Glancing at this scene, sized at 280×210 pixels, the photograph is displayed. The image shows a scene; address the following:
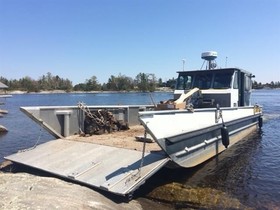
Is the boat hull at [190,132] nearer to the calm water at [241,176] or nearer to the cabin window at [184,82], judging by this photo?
the calm water at [241,176]

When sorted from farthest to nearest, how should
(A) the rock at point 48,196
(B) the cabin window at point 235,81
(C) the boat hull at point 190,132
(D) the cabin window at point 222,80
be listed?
(B) the cabin window at point 235,81, (D) the cabin window at point 222,80, (C) the boat hull at point 190,132, (A) the rock at point 48,196

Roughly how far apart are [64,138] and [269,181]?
6.73 metres

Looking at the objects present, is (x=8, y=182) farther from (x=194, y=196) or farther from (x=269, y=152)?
(x=269, y=152)

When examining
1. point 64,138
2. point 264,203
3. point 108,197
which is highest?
point 64,138

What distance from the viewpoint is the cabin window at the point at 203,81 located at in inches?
550

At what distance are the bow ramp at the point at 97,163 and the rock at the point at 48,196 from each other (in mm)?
302

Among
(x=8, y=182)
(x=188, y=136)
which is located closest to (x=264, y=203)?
(x=188, y=136)

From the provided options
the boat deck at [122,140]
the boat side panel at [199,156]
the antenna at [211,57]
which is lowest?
the boat side panel at [199,156]

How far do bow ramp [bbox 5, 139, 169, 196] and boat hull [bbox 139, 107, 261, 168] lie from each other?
1.78ft

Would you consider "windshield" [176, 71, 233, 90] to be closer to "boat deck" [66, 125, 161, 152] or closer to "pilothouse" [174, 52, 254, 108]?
"pilothouse" [174, 52, 254, 108]

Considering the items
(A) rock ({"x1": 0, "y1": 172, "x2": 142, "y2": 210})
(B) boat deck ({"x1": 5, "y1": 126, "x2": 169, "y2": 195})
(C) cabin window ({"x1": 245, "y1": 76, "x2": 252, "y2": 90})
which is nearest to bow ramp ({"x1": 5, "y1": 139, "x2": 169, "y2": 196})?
(B) boat deck ({"x1": 5, "y1": 126, "x2": 169, "y2": 195})

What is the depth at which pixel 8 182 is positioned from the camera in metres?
6.77

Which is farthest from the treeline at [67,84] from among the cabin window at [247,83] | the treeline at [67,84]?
the cabin window at [247,83]

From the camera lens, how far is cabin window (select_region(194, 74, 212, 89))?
13973 mm
